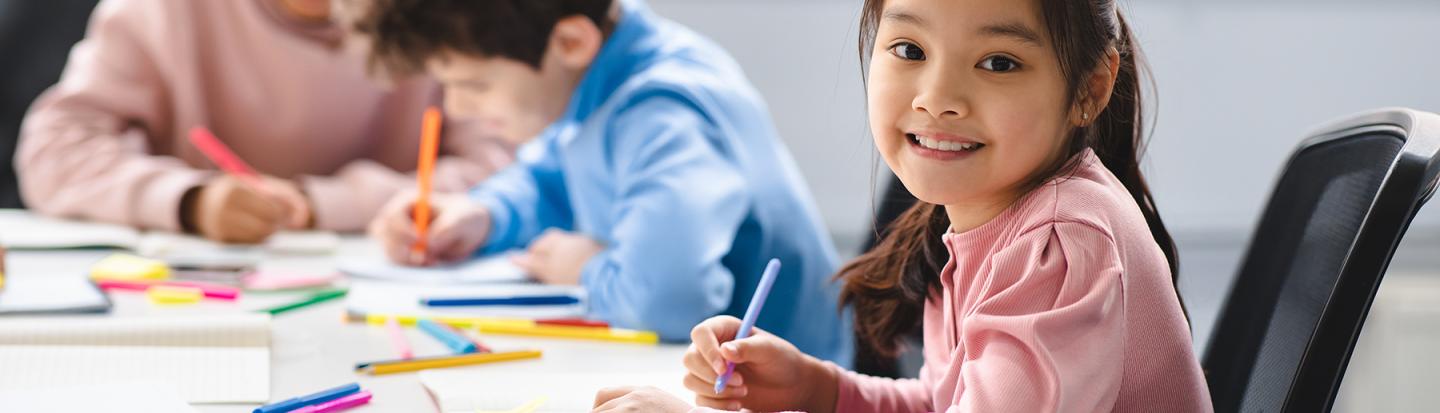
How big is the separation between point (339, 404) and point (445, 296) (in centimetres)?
35

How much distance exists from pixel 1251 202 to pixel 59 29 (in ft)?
7.81

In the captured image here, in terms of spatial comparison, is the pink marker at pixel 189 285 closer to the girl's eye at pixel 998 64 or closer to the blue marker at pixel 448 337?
the blue marker at pixel 448 337

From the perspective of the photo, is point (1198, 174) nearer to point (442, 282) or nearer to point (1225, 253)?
point (1225, 253)

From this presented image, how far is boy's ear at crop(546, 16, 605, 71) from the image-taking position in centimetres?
132

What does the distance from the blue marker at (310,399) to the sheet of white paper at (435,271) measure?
466 mm

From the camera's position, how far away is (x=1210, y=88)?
2793 mm

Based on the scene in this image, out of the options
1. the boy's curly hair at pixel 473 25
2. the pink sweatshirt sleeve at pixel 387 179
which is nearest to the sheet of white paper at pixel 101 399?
the boy's curly hair at pixel 473 25

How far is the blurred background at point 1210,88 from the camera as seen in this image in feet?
8.51

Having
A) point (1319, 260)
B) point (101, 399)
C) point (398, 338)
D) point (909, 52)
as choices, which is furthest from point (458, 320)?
point (1319, 260)

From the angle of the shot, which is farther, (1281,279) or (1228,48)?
(1228,48)

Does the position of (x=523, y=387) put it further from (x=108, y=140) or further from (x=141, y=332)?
(x=108, y=140)

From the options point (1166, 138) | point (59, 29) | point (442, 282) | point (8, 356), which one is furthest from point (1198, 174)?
point (8, 356)

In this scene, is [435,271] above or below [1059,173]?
below

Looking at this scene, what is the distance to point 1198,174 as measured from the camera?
9.36ft
